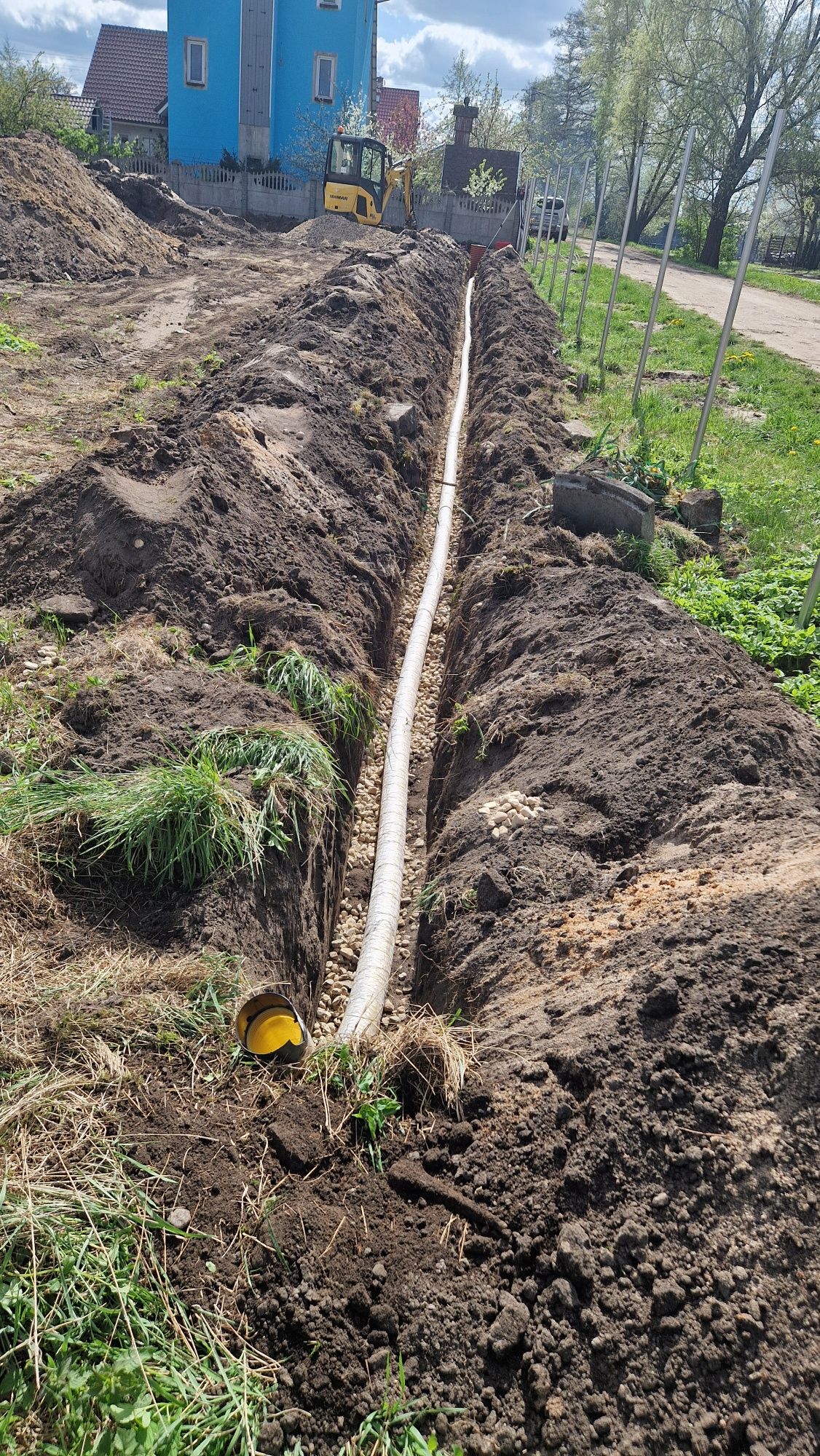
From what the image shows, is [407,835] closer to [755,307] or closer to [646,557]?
[646,557]

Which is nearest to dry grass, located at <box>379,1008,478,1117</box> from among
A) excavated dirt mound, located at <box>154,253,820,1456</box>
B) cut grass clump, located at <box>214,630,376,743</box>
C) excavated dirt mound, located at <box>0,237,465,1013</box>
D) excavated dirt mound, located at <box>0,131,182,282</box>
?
excavated dirt mound, located at <box>154,253,820,1456</box>

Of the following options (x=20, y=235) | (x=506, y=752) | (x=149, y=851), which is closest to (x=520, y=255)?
(x=20, y=235)

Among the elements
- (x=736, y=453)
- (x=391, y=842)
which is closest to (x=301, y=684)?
(x=391, y=842)

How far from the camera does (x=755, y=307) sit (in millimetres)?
20203

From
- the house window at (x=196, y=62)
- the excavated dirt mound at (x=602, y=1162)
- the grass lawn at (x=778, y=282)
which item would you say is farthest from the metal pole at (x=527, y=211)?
the excavated dirt mound at (x=602, y=1162)

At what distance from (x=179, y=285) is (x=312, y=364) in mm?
9888

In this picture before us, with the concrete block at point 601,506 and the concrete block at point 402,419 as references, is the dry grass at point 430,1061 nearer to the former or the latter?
the concrete block at point 601,506

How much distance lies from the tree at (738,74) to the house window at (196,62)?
54.1ft

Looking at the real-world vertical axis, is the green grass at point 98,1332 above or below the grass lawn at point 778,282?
below

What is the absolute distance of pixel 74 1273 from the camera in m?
2.29

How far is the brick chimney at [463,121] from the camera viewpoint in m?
32.2

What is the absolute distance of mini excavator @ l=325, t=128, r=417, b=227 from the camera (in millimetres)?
23844

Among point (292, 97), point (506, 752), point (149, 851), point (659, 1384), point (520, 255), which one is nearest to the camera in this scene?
point (659, 1384)

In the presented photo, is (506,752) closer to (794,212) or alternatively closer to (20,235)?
(20,235)
